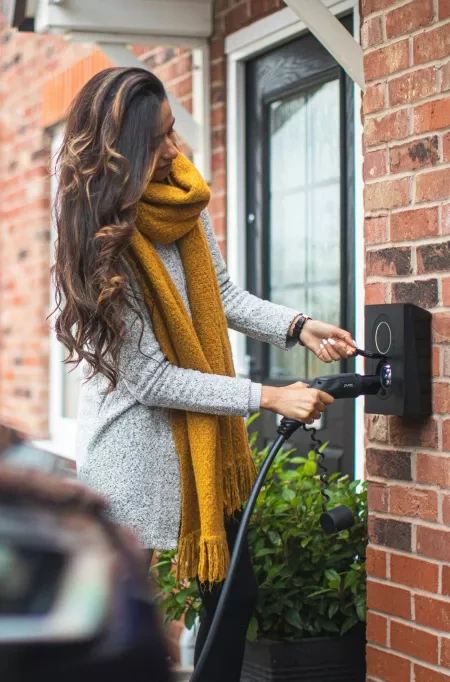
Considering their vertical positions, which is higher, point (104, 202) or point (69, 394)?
point (104, 202)

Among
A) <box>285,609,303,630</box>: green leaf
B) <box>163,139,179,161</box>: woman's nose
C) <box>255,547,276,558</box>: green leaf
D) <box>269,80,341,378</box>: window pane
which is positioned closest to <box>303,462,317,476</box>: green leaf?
<box>255,547,276,558</box>: green leaf

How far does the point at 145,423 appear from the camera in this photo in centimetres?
232

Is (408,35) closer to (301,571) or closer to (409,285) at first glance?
(409,285)

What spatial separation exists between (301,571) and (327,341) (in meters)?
0.96

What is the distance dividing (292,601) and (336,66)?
192cm

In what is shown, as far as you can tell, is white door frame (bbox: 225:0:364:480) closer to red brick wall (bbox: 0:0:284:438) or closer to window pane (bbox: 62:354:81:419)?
red brick wall (bbox: 0:0:284:438)

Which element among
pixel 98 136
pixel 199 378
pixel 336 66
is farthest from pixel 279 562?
pixel 336 66

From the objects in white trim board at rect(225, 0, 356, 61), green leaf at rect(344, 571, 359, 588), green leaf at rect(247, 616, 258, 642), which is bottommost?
green leaf at rect(247, 616, 258, 642)

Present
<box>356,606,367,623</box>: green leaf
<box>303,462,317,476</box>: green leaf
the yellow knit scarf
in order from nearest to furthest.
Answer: the yellow knit scarf → <box>356,606,367,623</box>: green leaf → <box>303,462,317,476</box>: green leaf

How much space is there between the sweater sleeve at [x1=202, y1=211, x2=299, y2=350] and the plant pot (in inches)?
38.7

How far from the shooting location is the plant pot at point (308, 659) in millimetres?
3035

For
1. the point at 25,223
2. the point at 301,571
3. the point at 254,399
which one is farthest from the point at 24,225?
the point at 254,399

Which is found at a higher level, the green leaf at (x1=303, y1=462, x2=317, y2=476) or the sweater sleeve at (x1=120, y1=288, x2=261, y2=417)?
the sweater sleeve at (x1=120, y1=288, x2=261, y2=417)

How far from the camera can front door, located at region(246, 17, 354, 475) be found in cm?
377
